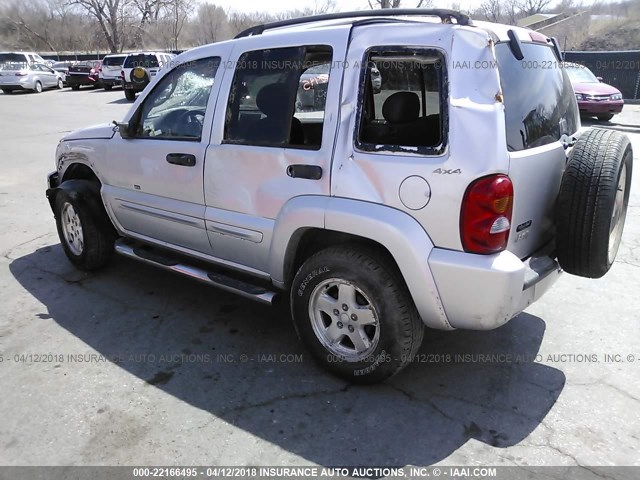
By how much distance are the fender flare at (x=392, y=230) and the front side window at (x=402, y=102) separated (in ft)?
1.12

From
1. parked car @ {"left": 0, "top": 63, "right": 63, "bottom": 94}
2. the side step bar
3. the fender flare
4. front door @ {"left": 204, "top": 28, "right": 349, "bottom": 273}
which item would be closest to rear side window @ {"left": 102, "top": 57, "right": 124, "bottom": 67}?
parked car @ {"left": 0, "top": 63, "right": 63, "bottom": 94}

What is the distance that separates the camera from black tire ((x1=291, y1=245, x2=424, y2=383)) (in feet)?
9.37

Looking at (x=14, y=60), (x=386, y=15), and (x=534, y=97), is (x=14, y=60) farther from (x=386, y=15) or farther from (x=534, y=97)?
(x=534, y=97)

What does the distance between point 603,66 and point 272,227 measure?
20.8 meters

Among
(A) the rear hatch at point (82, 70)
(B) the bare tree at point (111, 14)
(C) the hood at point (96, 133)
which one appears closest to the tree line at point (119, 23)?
(B) the bare tree at point (111, 14)

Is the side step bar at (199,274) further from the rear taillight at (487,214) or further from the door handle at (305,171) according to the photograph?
the rear taillight at (487,214)

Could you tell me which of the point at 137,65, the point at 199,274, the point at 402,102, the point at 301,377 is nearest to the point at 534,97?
the point at 402,102

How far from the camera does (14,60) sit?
1046 inches

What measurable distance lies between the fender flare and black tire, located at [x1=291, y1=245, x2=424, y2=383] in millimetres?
99

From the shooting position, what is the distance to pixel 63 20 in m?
73.1

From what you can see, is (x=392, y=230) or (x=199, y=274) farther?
(x=199, y=274)

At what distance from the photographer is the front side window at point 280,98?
10.3 feet

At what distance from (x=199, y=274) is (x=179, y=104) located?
50.8 inches

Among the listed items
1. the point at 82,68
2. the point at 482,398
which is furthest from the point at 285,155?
the point at 82,68
